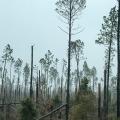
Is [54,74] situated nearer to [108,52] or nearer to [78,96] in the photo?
[108,52]

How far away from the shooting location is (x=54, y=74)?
77.0 m

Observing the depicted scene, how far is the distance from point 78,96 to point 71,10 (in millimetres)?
8294

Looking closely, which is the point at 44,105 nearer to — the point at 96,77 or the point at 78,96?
the point at 78,96

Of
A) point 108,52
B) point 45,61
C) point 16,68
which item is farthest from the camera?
point 16,68

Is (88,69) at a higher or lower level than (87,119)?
higher

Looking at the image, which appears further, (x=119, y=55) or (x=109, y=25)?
(x=109, y=25)

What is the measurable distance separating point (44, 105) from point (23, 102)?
617cm

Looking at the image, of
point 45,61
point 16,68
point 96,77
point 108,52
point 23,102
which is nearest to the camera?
point 23,102

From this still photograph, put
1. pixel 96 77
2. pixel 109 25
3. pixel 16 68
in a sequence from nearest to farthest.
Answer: pixel 109 25, pixel 16 68, pixel 96 77

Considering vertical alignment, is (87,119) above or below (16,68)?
below

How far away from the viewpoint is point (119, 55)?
100ft

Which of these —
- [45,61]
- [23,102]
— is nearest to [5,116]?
[23,102]

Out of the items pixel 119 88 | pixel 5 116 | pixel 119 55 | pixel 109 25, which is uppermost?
pixel 109 25

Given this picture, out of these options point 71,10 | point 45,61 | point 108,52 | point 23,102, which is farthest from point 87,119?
point 45,61
